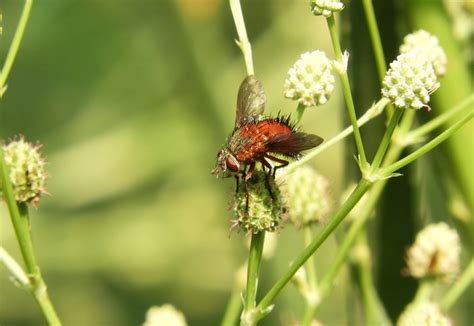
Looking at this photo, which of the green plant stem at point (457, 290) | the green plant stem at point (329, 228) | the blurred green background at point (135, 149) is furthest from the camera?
the blurred green background at point (135, 149)

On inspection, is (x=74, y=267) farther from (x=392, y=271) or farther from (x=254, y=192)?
(x=254, y=192)

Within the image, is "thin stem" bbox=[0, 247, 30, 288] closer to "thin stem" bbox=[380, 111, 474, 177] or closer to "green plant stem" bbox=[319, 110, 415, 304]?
"green plant stem" bbox=[319, 110, 415, 304]

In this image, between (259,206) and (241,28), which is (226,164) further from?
(241,28)

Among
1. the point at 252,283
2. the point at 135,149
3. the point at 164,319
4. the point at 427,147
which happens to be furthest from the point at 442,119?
the point at 135,149

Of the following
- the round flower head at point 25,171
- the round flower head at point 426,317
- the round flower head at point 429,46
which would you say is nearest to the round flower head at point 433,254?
the round flower head at point 426,317

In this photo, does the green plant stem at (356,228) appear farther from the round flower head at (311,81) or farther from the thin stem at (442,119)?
the round flower head at (311,81)
